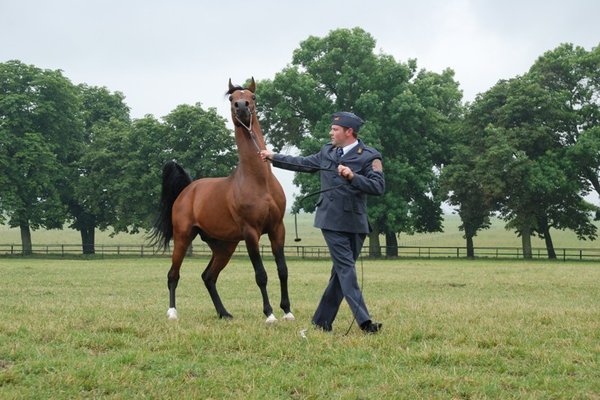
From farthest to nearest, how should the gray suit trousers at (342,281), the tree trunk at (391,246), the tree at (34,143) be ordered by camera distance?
the tree trunk at (391,246)
the tree at (34,143)
the gray suit trousers at (342,281)

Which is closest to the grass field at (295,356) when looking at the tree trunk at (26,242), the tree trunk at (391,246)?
the tree trunk at (391,246)

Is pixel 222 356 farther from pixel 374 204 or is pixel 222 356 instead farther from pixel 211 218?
pixel 374 204

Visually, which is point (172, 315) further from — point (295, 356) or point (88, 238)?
point (88, 238)

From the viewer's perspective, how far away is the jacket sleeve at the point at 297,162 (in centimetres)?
863

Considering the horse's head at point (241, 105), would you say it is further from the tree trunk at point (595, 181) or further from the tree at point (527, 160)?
the tree trunk at point (595, 181)

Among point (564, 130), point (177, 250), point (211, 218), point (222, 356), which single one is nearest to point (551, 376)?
point (222, 356)

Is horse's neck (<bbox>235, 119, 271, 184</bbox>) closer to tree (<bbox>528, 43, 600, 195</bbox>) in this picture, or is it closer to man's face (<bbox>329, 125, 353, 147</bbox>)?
man's face (<bbox>329, 125, 353, 147</bbox>)

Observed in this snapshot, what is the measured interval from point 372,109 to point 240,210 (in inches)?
1468

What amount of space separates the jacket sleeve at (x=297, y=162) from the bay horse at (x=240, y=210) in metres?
0.60

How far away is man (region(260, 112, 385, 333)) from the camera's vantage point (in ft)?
26.4

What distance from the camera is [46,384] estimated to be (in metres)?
5.57

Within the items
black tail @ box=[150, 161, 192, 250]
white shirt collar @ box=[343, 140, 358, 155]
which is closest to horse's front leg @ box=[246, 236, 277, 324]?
white shirt collar @ box=[343, 140, 358, 155]

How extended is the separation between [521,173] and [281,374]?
133 ft

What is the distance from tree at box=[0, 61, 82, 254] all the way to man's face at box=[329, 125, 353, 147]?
43034 mm
